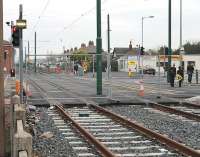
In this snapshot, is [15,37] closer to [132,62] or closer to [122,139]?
[122,139]

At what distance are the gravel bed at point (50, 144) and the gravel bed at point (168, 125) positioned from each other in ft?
9.26

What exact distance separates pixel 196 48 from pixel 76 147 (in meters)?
126

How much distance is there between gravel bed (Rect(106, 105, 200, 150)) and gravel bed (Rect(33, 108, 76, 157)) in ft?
9.26

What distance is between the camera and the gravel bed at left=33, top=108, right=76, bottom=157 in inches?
452

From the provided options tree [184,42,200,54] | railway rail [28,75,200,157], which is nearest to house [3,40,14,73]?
railway rail [28,75,200,157]

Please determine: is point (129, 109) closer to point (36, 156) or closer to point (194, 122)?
point (194, 122)

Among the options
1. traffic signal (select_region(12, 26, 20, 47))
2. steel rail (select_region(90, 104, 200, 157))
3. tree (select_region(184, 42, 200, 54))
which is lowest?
steel rail (select_region(90, 104, 200, 157))

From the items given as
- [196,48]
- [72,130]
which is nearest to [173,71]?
[72,130]

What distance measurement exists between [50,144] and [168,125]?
5043mm

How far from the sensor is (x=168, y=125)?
650 inches

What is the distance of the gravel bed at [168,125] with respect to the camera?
44.4 ft

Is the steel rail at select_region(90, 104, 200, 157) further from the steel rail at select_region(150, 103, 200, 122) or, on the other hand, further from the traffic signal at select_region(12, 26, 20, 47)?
the traffic signal at select_region(12, 26, 20, 47)

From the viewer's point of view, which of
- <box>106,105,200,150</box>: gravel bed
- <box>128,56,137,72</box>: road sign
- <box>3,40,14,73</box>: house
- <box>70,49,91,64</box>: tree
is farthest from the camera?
<box>128,56,137,72</box>: road sign

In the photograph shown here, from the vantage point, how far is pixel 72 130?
15477 mm
